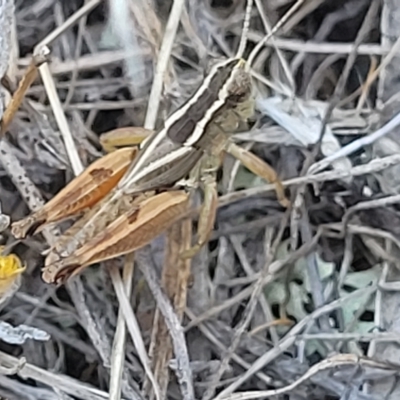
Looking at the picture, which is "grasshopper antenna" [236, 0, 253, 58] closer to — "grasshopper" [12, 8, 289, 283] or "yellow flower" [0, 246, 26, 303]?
"grasshopper" [12, 8, 289, 283]

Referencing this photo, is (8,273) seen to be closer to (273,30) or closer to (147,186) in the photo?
(147,186)

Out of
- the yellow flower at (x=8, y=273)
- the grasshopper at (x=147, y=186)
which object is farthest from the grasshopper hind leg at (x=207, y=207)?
the yellow flower at (x=8, y=273)

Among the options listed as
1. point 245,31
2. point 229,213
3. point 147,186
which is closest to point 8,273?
point 147,186

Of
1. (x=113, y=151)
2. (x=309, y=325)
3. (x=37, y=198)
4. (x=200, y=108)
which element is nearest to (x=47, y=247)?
(x=37, y=198)

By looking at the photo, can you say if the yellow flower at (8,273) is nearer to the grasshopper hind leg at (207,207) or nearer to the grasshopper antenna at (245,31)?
the grasshopper hind leg at (207,207)

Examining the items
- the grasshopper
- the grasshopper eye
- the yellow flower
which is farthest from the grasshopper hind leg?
the yellow flower
